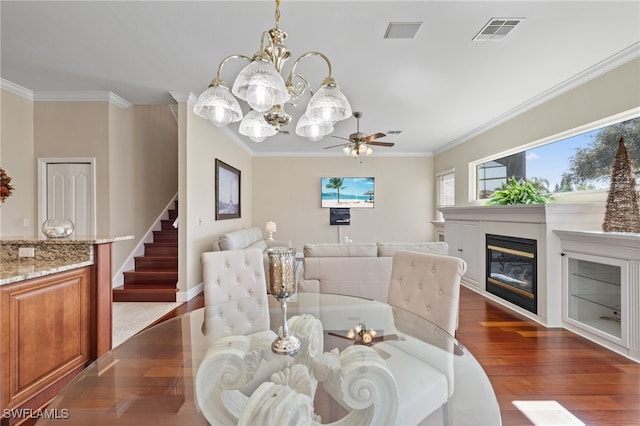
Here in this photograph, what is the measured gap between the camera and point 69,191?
385cm

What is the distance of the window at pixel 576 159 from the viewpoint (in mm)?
2827

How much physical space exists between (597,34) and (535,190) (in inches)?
73.4

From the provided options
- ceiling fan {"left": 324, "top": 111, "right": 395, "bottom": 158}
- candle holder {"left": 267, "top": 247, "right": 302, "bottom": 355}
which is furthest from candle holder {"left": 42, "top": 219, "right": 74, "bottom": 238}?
ceiling fan {"left": 324, "top": 111, "right": 395, "bottom": 158}

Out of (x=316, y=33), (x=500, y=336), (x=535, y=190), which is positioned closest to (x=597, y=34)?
(x=535, y=190)

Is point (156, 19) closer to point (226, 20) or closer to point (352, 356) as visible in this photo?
point (226, 20)

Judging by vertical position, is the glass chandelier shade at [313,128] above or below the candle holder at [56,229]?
above

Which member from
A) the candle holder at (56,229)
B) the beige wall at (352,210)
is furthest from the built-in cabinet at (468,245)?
the candle holder at (56,229)

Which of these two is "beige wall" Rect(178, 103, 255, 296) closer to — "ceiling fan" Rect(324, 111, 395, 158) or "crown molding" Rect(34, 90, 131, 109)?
"crown molding" Rect(34, 90, 131, 109)

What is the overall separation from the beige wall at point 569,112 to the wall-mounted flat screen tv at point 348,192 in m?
2.32

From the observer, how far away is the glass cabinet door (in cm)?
239

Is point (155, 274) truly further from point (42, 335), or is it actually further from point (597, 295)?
point (597, 295)

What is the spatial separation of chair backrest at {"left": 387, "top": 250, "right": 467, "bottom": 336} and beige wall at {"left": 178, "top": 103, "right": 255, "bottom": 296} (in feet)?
9.65

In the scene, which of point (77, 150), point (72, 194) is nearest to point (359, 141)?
point (77, 150)

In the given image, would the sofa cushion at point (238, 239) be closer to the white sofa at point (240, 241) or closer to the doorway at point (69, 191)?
the white sofa at point (240, 241)
